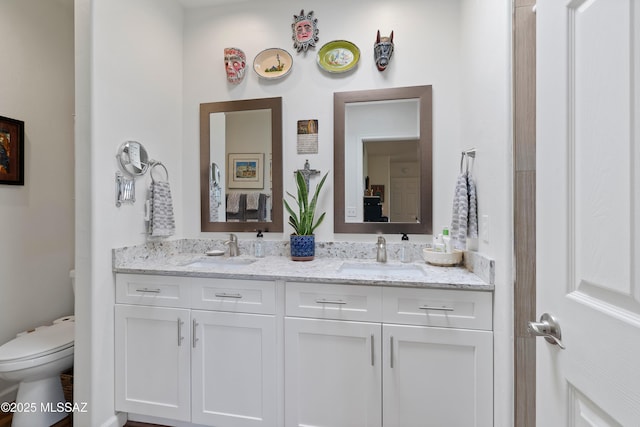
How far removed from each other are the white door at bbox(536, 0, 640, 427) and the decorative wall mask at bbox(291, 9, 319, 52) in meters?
1.52

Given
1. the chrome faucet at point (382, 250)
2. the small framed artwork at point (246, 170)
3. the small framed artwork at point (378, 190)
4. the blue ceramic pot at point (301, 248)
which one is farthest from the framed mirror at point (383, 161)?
the small framed artwork at point (246, 170)

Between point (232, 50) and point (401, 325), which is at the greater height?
point (232, 50)

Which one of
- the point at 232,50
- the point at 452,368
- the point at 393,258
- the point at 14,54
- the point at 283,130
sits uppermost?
the point at 232,50

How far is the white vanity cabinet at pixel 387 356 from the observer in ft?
4.23

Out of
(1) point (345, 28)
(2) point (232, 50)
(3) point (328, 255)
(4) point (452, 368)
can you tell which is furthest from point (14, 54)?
(4) point (452, 368)

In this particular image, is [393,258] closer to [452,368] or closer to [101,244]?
[452,368]

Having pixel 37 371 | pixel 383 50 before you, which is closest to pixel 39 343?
pixel 37 371

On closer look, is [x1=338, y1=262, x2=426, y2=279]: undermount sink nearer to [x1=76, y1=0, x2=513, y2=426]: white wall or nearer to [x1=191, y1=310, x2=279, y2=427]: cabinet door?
[x1=76, y1=0, x2=513, y2=426]: white wall

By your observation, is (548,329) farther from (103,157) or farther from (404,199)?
(103,157)

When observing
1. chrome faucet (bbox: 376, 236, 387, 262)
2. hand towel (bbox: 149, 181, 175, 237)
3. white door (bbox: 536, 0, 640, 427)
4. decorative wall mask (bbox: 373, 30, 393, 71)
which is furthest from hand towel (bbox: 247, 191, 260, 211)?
white door (bbox: 536, 0, 640, 427)

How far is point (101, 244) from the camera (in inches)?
60.9

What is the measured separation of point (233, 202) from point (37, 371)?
4.49ft

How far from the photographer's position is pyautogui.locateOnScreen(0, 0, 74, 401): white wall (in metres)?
1.81

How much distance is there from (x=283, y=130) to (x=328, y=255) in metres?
0.93
